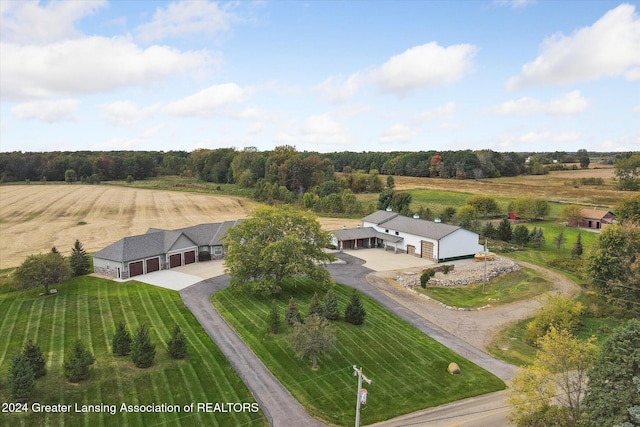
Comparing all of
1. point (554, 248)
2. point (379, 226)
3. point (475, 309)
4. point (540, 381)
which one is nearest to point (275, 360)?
point (540, 381)

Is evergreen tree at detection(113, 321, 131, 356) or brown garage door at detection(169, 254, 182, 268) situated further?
brown garage door at detection(169, 254, 182, 268)

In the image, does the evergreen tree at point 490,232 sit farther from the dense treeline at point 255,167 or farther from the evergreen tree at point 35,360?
the evergreen tree at point 35,360

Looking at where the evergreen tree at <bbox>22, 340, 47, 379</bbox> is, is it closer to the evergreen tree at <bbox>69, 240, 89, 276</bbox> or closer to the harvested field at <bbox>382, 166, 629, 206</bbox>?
the evergreen tree at <bbox>69, 240, 89, 276</bbox>

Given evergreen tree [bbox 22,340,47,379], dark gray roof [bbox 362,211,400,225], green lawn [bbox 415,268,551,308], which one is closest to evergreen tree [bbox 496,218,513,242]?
dark gray roof [bbox 362,211,400,225]

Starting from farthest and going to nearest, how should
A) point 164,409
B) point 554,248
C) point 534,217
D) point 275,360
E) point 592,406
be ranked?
point 534,217, point 554,248, point 275,360, point 164,409, point 592,406

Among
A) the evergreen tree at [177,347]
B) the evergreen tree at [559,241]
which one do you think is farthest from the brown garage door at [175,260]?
the evergreen tree at [559,241]

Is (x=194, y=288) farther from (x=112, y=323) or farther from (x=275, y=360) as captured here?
(x=275, y=360)
